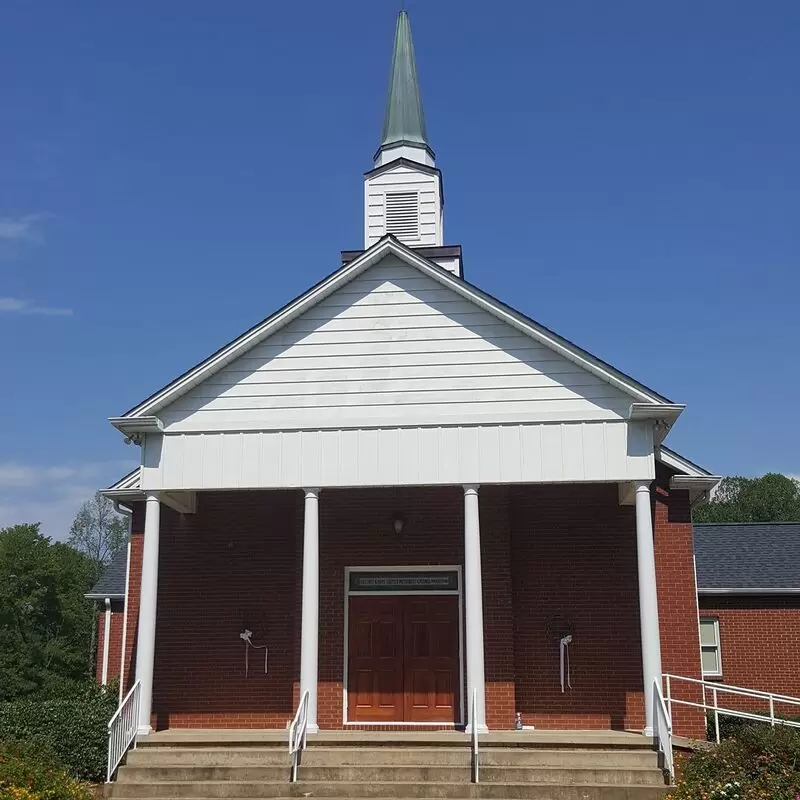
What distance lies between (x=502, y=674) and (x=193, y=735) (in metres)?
5.02

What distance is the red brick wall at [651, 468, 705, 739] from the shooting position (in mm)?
15883

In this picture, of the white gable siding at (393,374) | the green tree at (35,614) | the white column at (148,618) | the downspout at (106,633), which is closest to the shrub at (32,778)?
the white column at (148,618)

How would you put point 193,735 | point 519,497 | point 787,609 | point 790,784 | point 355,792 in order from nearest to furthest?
1. point 790,784
2. point 355,792
3. point 193,735
4. point 519,497
5. point 787,609

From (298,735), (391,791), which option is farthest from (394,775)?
(298,735)

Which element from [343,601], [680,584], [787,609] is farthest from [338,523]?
[787,609]

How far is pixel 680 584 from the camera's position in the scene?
640 inches

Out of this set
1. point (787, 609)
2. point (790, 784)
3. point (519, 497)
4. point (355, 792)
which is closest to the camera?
point (790, 784)

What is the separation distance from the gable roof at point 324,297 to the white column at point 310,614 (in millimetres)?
2587

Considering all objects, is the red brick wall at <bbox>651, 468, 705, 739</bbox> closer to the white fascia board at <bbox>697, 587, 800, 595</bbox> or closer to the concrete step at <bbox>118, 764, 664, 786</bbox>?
the concrete step at <bbox>118, 764, 664, 786</bbox>

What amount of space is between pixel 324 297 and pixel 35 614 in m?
20.5

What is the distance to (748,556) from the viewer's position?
26.4 meters

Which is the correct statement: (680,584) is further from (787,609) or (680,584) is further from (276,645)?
(787,609)

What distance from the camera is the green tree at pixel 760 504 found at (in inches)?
2958

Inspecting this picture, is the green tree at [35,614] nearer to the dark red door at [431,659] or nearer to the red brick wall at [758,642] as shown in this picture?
the dark red door at [431,659]
